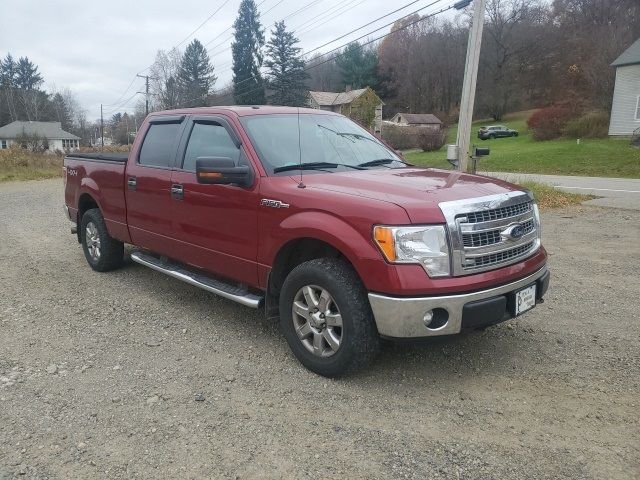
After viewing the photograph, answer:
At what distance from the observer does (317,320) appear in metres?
3.53

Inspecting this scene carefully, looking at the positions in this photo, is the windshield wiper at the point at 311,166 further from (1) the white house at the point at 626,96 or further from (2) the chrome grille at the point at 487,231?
(1) the white house at the point at 626,96

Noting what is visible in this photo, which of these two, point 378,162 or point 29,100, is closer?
point 378,162

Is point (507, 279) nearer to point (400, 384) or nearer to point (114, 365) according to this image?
point (400, 384)

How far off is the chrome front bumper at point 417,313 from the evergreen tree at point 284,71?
4187 cm

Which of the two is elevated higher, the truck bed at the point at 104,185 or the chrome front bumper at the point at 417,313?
the truck bed at the point at 104,185

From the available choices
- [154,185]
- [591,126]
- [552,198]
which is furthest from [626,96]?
[154,185]

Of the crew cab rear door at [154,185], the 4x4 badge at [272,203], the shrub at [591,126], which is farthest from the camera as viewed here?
the shrub at [591,126]

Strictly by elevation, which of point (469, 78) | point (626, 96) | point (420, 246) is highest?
point (626, 96)

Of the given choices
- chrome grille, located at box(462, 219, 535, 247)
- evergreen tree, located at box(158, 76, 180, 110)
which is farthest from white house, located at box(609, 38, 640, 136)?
evergreen tree, located at box(158, 76, 180, 110)

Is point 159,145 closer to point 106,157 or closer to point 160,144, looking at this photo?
point 160,144

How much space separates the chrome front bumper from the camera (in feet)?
10.1

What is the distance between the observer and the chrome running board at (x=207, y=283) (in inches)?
159

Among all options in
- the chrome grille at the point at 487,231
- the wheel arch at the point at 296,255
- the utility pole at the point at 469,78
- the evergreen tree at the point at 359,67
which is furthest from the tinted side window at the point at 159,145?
the evergreen tree at the point at 359,67

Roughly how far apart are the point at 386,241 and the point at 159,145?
2992 millimetres
